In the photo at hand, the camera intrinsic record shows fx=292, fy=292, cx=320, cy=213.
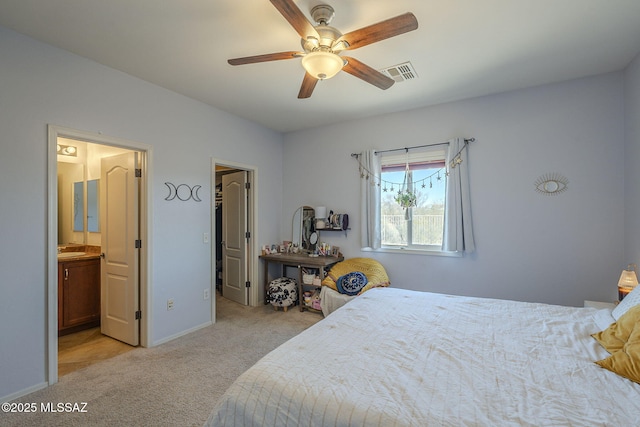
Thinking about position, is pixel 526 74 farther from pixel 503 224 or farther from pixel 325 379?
pixel 325 379

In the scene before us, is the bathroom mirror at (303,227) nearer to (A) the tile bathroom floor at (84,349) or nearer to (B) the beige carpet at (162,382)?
(B) the beige carpet at (162,382)

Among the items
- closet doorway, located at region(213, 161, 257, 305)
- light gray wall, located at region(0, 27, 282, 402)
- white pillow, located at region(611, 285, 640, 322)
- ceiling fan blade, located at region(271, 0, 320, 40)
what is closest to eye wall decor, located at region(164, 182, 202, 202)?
light gray wall, located at region(0, 27, 282, 402)

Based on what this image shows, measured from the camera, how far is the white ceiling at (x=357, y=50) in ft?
6.31

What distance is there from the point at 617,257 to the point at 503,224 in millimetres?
966

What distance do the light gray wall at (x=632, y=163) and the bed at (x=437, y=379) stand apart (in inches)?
46.7

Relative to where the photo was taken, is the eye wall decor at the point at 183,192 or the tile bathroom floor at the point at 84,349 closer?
the tile bathroom floor at the point at 84,349

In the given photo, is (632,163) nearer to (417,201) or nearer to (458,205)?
(458,205)

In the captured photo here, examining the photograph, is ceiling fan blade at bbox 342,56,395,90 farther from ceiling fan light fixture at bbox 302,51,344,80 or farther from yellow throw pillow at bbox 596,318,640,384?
yellow throw pillow at bbox 596,318,640,384

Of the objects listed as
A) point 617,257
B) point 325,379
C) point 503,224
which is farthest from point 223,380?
point 617,257

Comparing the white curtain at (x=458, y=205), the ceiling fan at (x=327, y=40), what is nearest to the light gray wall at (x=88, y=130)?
the ceiling fan at (x=327, y=40)

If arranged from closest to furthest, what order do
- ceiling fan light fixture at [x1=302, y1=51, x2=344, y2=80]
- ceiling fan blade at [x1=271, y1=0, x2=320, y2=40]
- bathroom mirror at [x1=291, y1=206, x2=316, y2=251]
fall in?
ceiling fan blade at [x1=271, y1=0, x2=320, y2=40]
ceiling fan light fixture at [x1=302, y1=51, x2=344, y2=80]
bathroom mirror at [x1=291, y1=206, x2=316, y2=251]

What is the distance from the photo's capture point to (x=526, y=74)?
282cm

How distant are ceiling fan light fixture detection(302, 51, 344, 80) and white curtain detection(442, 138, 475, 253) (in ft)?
7.06

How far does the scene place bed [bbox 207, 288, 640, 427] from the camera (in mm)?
1055
